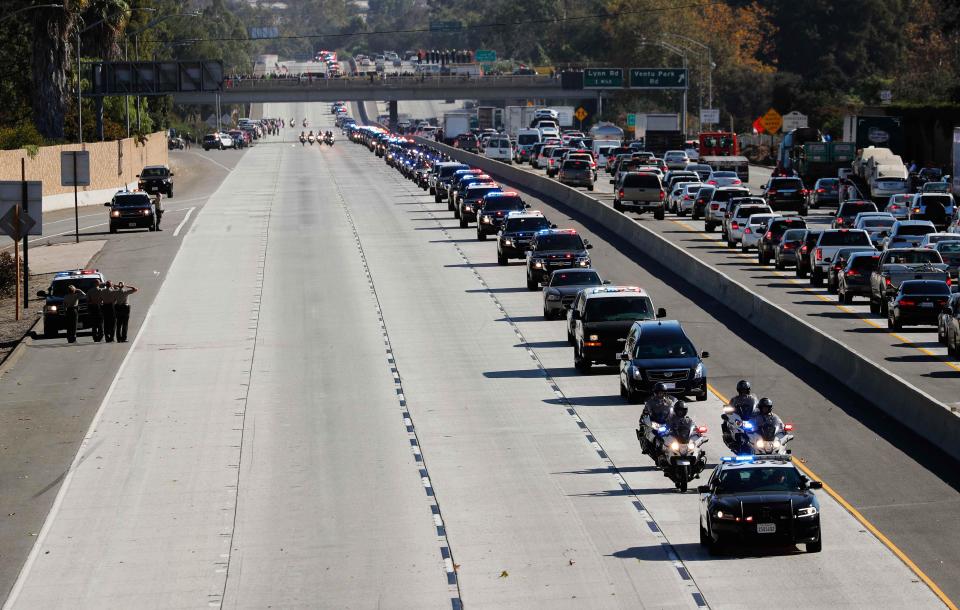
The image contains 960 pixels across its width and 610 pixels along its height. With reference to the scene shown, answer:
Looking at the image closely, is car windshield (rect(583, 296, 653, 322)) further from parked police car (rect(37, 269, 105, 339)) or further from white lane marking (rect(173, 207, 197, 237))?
white lane marking (rect(173, 207, 197, 237))

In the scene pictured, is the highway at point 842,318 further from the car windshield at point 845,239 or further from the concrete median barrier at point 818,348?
the car windshield at point 845,239

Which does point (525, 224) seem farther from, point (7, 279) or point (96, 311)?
point (96, 311)

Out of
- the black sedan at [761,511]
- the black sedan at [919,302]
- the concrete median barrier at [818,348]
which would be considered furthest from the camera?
the black sedan at [919,302]

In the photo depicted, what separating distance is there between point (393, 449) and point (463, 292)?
22.2m

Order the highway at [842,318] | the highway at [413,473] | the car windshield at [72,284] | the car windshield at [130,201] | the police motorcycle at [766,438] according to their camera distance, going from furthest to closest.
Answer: the car windshield at [130,201] < the car windshield at [72,284] < the highway at [842,318] < the police motorcycle at [766,438] < the highway at [413,473]

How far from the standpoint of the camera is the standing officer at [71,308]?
140ft

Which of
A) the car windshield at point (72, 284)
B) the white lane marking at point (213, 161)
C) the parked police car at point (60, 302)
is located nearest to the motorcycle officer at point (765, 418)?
the parked police car at point (60, 302)

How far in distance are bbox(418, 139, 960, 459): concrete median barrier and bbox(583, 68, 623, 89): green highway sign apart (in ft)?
319

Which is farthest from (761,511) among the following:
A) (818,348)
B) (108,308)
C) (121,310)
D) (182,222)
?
(182,222)

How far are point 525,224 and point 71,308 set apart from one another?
754 inches

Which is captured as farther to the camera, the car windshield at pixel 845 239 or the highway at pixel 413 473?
the car windshield at pixel 845 239

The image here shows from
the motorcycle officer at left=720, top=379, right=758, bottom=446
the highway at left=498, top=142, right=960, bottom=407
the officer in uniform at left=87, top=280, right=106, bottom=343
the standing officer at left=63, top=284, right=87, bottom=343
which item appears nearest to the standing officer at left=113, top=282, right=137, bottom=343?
the officer in uniform at left=87, top=280, right=106, bottom=343

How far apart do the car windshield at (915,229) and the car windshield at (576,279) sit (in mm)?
14439

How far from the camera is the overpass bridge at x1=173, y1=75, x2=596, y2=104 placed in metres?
180
